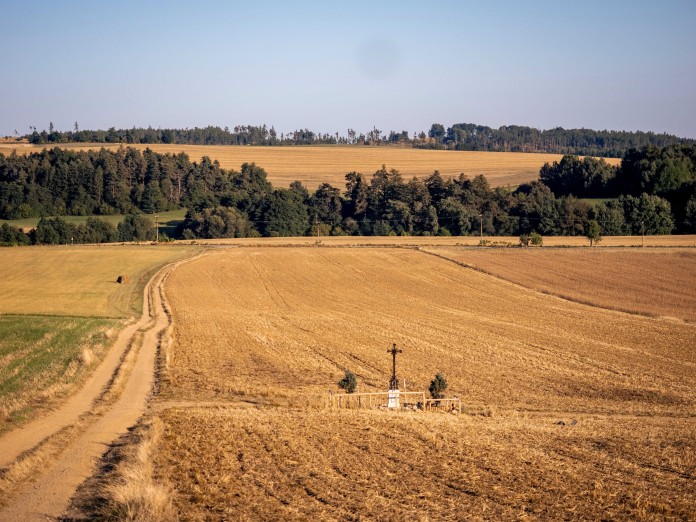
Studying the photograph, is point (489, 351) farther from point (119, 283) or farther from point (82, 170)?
point (82, 170)

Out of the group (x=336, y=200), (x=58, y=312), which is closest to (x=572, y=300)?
(x=58, y=312)

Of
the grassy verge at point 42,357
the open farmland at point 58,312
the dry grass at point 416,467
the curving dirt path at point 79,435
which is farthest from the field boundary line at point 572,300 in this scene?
the grassy verge at point 42,357

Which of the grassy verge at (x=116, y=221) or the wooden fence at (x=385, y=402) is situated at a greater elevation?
the wooden fence at (x=385, y=402)

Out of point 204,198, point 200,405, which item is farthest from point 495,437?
point 204,198

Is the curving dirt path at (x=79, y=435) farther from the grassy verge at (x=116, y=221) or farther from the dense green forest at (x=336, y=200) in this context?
the grassy verge at (x=116, y=221)

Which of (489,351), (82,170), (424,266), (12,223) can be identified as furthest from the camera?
(82,170)

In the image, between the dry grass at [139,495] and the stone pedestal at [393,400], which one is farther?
the stone pedestal at [393,400]

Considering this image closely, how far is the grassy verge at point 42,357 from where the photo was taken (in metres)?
22.8

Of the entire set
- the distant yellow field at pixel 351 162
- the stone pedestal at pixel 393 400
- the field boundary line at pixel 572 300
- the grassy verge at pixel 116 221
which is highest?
the distant yellow field at pixel 351 162

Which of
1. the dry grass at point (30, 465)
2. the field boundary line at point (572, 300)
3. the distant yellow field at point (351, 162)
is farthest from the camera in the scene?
the distant yellow field at point (351, 162)

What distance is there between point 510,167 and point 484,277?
297 feet

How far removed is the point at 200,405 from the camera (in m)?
23.4

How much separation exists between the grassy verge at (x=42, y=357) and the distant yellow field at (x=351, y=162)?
9438 cm

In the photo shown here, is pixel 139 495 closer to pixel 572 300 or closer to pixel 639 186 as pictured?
pixel 572 300
